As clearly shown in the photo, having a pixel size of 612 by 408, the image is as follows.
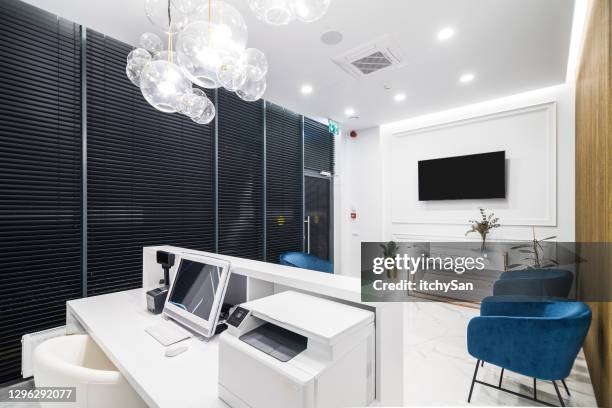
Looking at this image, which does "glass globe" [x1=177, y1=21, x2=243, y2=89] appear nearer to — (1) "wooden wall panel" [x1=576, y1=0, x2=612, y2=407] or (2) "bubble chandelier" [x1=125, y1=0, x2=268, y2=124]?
(2) "bubble chandelier" [x1=125, y1=0, x2=268, y2=124]

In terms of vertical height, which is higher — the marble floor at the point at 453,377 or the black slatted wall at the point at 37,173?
the black slatted wall at the point at 37,173

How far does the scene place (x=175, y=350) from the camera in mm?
1402

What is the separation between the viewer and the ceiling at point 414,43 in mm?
2395

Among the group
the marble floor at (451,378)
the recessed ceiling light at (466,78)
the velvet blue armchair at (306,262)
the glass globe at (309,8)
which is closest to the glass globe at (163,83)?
the glass globe at (309,8)

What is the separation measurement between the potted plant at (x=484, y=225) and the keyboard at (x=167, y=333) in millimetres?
4450

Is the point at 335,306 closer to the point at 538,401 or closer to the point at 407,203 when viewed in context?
the point at 538,401

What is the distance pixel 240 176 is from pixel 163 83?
8.19 feet

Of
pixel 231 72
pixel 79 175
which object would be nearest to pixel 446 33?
pixel 231 72

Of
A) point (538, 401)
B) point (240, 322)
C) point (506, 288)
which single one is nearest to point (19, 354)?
point (240, 322)

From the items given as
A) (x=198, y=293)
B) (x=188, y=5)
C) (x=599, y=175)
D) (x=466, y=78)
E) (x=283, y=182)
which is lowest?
(x=198, y=293)

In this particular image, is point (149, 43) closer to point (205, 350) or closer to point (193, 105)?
point (193, 105)

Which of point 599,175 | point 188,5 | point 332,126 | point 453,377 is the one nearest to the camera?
point 188,5

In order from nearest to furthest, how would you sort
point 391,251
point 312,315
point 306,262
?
point 312,315 < point 306,262 < point 391,251

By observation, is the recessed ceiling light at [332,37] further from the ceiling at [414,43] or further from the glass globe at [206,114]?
the glass globe at [206,114]
